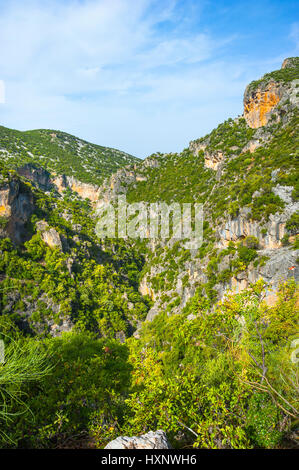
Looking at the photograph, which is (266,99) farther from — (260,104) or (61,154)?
(61,154)

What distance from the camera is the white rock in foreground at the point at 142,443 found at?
470 cm

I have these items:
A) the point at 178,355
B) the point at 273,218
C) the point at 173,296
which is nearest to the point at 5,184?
the point at 173,296

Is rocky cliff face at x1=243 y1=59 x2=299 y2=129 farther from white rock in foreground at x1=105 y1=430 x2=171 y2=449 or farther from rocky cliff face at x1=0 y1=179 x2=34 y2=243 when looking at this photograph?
white rock in foreground at x1=105 y1=430 x2=171 y2=449

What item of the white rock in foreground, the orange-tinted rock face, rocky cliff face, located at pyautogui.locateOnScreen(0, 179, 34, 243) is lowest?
the white rock in foreground

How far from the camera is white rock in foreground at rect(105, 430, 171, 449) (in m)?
4.70

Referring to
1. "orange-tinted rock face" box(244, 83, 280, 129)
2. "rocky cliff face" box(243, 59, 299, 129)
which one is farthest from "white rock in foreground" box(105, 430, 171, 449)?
"orange-tinted rock face" box(244, 83, 280, 129)

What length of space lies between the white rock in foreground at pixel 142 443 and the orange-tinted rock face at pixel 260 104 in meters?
59.7

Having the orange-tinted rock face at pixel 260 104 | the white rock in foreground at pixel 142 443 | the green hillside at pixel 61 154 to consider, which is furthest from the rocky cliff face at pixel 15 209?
the orange-tinted rock face at pixel 260 104

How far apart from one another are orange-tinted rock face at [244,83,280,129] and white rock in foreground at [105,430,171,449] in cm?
5970

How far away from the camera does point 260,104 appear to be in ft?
170

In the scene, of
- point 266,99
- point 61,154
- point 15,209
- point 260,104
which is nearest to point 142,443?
point 15,209

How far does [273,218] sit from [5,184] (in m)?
42.4
